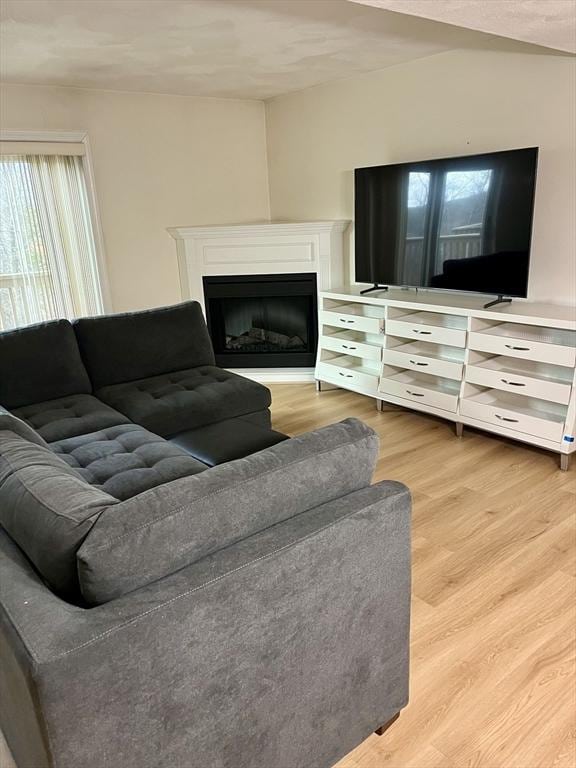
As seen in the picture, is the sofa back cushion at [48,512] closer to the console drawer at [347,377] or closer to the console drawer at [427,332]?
the console drawer at [427,332]

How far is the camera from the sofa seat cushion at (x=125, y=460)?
219cm

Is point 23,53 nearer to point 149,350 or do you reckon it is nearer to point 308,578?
point 149,350

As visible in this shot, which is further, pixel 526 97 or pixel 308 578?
pixel 526 97

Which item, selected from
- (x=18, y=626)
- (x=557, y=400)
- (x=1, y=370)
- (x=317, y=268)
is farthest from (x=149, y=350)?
(x=18, y=626)

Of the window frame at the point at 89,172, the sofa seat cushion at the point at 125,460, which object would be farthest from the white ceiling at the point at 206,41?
the sofa seat cushion at the point at 125,460

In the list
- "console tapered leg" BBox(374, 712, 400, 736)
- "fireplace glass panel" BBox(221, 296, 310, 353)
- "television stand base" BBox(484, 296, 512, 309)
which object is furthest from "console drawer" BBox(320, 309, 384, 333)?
"console tapered leg" BBox(374, 712, 400, 736)

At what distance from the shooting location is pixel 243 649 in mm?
1226

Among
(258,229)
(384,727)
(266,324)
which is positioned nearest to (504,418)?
(384,727)

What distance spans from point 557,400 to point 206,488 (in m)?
2.47

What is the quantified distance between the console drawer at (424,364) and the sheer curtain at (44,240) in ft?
8.09

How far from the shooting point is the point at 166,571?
1198 mm

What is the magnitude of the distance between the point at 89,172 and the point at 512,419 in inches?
140

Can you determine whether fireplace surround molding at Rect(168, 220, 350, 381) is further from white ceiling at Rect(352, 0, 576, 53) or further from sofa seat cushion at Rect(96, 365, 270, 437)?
white ceiling at Rect(352, 0, 576, 53)

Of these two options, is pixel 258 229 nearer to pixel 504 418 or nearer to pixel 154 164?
pixel 154 164
